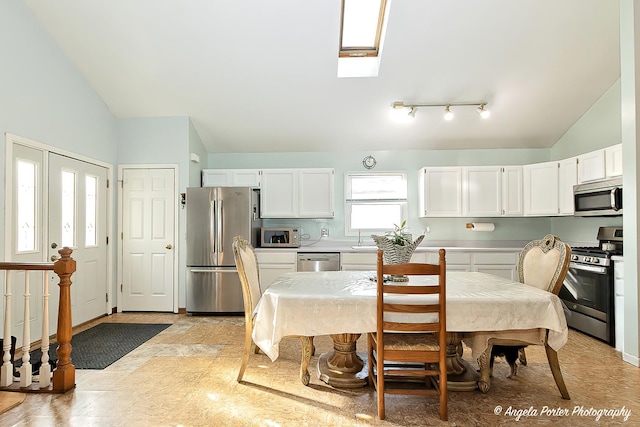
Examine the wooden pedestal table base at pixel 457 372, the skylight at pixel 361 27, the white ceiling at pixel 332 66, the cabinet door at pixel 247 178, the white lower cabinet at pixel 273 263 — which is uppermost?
the skylight at pixel 361 27

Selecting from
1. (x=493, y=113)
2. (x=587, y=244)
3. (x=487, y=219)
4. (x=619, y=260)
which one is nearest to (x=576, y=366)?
(x=619, y=260)

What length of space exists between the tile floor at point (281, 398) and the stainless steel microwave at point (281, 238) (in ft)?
6.16

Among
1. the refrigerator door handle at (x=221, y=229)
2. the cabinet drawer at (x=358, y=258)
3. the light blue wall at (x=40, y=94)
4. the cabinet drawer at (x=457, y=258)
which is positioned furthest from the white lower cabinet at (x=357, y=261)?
the light blue wall at (x=40, y=94)

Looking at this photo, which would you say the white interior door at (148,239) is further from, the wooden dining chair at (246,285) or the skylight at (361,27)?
the skylight at (361,27)

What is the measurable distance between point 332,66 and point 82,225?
340 centimetres

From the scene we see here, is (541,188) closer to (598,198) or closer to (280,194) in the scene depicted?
(598,198)

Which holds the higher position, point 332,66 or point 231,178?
point 332,66

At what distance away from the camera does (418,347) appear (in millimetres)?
2209

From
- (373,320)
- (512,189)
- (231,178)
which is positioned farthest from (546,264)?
(231,178)

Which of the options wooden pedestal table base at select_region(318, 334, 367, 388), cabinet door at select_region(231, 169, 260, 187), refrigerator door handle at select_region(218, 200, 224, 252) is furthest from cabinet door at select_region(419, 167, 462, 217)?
wooden pedestal table base at select_region(318, 334, 367, 388)

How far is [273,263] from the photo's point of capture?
190 inches

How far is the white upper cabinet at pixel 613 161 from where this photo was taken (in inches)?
142

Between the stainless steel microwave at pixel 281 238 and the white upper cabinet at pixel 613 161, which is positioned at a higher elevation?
the white upper cabinet at pixel 613 161

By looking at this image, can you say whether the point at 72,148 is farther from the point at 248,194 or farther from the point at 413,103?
the point at 413,103
